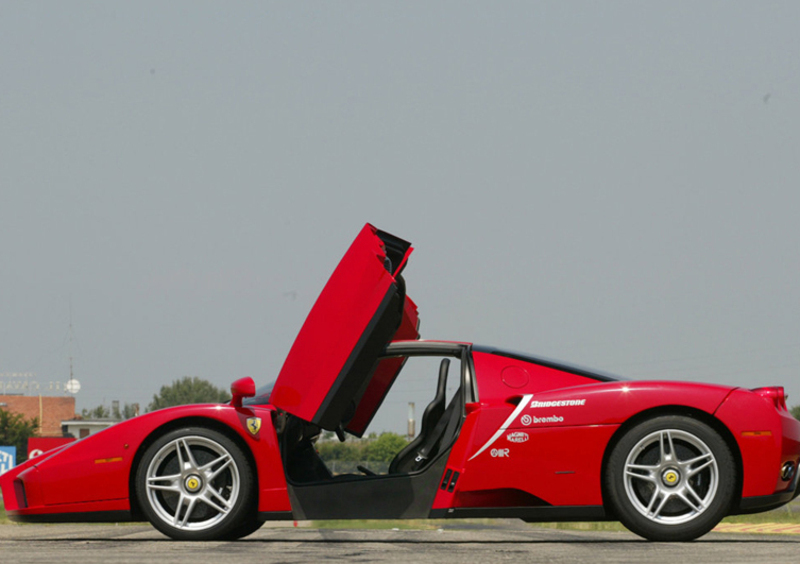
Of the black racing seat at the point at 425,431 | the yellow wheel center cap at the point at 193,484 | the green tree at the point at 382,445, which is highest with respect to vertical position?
the black racing seat at the point at 425,431

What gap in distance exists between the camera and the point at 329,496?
6527 millimetres

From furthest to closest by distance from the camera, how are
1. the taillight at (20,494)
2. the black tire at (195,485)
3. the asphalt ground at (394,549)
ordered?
the taillight at (20,494) < the black tire at (195,485) < the asphalt ground at (394,549)

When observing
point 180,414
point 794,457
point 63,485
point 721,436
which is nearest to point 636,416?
point 721,436

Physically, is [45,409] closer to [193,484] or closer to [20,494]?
[20,494]

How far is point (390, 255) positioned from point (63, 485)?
2.63 meters

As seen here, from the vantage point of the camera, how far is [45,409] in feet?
389

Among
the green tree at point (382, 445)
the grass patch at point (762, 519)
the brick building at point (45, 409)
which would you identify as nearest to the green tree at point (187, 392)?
the brick building at point (45, 409)

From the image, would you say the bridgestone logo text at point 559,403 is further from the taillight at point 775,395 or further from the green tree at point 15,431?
the green tree at point 15,431

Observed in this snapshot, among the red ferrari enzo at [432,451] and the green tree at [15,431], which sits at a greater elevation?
the red ferrari enzo at [432,451]

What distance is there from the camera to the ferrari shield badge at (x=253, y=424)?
668 cm

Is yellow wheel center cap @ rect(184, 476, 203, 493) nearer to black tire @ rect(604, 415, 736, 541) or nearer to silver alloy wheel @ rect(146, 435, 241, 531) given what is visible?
silver alloy wheel @ rect(146, 435, 241, 531)

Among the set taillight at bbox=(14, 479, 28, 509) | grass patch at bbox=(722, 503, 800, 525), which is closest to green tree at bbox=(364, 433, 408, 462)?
grass patch at bbox=(722, 503, 800, 525)

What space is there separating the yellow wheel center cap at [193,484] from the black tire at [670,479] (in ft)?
8.51

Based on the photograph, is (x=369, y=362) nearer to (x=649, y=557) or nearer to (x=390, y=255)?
(x=390, y=255)
